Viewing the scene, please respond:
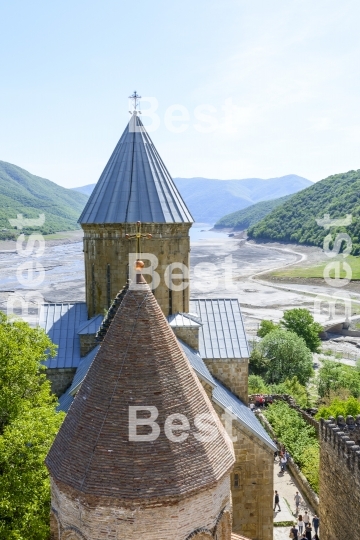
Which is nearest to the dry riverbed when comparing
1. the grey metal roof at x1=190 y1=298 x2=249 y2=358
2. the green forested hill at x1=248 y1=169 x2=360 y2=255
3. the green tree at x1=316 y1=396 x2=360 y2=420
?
the green forested hill at x1=248 y1=169 x2=360 y2=255

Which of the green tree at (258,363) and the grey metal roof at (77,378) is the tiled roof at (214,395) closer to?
the grey metal roof at (77,378)

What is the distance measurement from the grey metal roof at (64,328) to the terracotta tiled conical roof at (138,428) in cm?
846

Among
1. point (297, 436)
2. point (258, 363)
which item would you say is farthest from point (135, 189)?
point (258, 363)

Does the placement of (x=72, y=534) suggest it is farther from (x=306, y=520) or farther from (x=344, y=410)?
(x=344, y=410)

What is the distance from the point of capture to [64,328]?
16.6 meters

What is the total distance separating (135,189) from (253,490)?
998 centimetres

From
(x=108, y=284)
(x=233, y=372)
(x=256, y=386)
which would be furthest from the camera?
(x=256, y=386)

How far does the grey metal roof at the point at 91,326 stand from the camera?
610 inches

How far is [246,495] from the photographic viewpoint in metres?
13.9

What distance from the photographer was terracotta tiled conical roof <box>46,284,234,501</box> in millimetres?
6387

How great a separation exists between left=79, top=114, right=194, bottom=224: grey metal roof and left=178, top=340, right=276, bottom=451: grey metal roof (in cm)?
445

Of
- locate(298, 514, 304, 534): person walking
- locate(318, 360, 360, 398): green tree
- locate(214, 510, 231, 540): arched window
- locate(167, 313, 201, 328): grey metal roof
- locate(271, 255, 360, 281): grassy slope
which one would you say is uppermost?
locate(167, 313, 201, 328): grey metal roof

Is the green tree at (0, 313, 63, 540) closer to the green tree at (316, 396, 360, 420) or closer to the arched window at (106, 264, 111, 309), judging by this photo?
the arched window at (106, 264, 111, 309)

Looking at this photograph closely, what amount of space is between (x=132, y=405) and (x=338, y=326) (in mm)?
41842
